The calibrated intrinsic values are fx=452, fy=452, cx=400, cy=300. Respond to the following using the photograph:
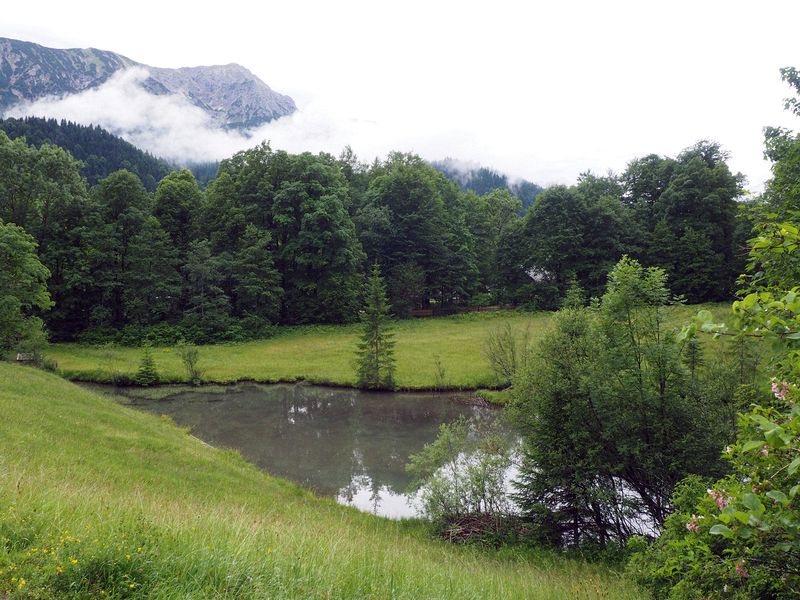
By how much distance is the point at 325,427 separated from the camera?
2220cm

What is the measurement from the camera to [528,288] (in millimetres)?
56844

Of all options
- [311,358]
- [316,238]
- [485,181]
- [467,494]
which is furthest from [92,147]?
[485,181]

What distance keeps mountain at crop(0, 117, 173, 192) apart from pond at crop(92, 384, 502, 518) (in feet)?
243

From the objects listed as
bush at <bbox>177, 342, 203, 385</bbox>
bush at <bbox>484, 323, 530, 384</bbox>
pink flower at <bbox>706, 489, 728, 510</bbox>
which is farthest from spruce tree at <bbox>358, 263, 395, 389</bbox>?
pink flower at <bbox>706, 489, 728, 510</bbox>

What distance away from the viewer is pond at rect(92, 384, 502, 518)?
16422 mm

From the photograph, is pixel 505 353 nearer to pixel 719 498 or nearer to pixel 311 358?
pixel 311 358

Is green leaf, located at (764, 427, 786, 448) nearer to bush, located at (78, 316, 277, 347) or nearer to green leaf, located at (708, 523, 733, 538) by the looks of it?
green leaf, located at (708, 523, 733, 538)

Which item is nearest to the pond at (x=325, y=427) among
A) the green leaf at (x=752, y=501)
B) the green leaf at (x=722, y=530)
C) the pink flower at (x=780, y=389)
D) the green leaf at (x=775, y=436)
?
the pink flower at (x=780, y=389)

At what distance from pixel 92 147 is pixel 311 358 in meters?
86.1

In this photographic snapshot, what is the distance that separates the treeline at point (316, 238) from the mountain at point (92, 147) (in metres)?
43.1

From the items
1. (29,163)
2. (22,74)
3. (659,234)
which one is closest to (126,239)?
(29,163)

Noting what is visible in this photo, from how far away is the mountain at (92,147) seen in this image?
82.6 metres

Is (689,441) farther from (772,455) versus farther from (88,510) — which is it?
(88,510)

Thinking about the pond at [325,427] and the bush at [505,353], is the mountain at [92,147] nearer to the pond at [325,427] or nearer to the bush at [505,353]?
the pond at [325,427]
